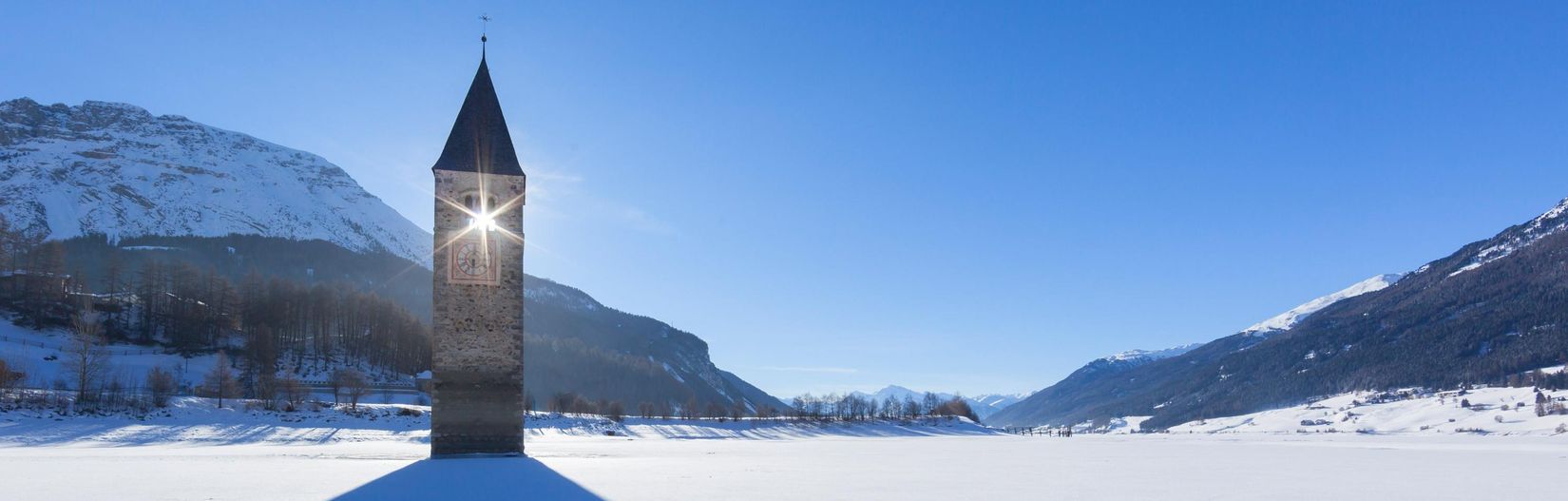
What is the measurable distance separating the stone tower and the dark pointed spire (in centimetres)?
7

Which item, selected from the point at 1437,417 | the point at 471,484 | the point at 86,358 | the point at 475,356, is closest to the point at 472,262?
the point at 475,356

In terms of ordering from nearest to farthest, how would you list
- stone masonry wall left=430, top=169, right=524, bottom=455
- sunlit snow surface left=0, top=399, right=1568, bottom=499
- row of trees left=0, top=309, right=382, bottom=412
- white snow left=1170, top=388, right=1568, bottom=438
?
sunlit snow surface left=0, top=399, right=1568, bottom=499 → stone masonry wall left=430, top=169, right=524, bottom=455 → row of trees left=0, top=309, right=382, bottom=412 → white snow left=1170, top=388, right=1568, bottom=438

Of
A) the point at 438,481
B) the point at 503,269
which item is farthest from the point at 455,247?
the point at 438,481

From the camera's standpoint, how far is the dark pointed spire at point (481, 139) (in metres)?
34.7

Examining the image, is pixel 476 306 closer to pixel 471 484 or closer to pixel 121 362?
pixel 471 484

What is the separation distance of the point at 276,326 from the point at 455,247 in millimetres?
85778

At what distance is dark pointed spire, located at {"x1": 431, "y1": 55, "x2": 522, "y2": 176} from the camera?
1364 inches

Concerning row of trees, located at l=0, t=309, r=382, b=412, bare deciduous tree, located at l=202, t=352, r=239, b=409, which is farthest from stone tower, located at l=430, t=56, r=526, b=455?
bare deciduous tree, located at l=202, t=352, r=239, b=409

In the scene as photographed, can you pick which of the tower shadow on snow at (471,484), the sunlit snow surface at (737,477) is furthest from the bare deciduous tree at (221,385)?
the tower shadow on snow at (471,484)

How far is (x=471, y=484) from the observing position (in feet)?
65.7

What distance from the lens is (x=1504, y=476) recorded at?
22.4 m

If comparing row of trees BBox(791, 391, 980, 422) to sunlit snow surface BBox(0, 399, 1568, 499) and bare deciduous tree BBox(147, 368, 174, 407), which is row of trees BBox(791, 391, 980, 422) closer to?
bare deciduous tree BBox(147, 368, 174, 407)

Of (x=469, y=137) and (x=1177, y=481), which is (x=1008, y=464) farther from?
(x=469, y=137)

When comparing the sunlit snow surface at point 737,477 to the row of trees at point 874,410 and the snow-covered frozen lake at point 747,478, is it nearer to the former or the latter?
the snow-covered frozen lake at point 747,478
